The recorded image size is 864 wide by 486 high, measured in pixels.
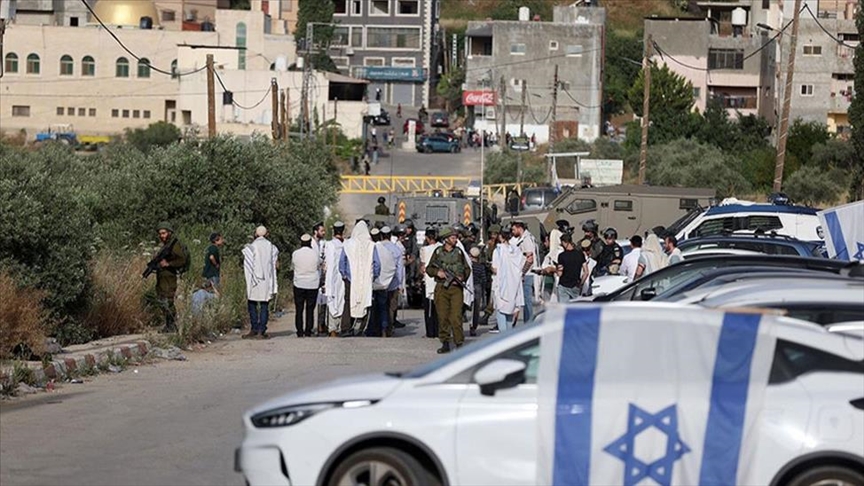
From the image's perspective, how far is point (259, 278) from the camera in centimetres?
2378

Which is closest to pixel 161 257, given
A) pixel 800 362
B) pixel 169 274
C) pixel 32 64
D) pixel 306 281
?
pixel 169 274

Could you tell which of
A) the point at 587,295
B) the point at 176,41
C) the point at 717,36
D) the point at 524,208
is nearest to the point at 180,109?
the point at 176,41

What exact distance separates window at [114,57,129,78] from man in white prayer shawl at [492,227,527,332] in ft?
301

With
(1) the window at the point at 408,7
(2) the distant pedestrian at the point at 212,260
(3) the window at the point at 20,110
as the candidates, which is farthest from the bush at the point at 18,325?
(1) the window at the point at 408,7

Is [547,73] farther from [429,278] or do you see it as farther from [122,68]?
[429,278]

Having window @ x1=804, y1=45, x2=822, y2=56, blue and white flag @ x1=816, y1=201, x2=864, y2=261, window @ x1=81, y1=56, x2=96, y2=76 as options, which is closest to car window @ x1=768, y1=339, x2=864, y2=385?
blue and white flag @ x1=816, y1=201, x2=864, y2=261

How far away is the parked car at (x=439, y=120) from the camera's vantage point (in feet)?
370

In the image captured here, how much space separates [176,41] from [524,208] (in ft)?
210

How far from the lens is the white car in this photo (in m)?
9.23

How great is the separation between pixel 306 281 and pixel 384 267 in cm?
136

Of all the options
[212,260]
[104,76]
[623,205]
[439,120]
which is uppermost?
[104,76]

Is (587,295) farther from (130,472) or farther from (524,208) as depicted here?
(524,208)

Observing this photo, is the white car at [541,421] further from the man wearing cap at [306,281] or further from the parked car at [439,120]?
the parked car at [439,120]

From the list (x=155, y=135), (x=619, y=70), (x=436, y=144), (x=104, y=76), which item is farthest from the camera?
(x=619, y=70)
